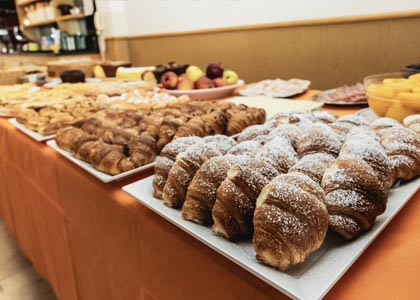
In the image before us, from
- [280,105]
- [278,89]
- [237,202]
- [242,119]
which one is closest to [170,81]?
[278,89]

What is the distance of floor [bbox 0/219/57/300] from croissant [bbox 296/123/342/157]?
1449 mm

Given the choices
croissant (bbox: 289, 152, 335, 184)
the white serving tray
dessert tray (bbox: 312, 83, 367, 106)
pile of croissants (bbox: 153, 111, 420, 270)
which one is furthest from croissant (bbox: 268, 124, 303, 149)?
the white serving tray

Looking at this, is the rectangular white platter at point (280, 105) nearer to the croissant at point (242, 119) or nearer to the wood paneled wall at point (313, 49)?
the croissant at point (242, 119)

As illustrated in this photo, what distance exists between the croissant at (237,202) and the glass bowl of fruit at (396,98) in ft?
1.89

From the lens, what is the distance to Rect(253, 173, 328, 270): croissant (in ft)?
1.28

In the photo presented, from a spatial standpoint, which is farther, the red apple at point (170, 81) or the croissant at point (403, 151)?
the red apple at point (170, 81)

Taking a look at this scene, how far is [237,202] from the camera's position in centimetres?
46

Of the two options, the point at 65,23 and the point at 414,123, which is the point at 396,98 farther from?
the point at 65,23

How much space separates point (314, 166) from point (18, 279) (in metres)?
1.73

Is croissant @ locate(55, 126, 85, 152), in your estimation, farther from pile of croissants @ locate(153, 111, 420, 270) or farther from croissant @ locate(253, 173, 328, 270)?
croissant @ locate(253, 173, 328, 270)

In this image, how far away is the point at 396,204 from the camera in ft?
1.68

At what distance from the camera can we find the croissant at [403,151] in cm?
57

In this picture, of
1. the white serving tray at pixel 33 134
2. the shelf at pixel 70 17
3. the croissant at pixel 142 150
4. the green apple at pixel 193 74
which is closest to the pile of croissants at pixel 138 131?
the croissant at pixel 142 150

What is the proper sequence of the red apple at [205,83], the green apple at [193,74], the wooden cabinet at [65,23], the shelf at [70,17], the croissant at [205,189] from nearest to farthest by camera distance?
the croissant at [205,189] → the red apple at [205,83] → the green apple at [193,74] → the shelf at [70,17] → the wooden cabinet at [65,23]
